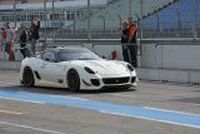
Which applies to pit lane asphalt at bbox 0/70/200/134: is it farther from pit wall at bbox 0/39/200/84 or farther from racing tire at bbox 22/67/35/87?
pit wall at bbox 0/39/200/84

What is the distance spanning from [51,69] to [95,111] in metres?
5.36

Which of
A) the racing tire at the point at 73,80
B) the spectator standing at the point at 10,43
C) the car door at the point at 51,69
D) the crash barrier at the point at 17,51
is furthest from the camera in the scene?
the spectator standing at the point at 10,43

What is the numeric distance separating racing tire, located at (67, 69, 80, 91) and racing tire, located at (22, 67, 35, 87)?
2046 mm

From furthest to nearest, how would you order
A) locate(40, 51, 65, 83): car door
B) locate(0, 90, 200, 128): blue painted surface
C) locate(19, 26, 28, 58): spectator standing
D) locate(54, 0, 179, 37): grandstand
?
locate(19, 26, 28, 58): spectator standing
locate(54, 0, 179, 37): grandstand
locate(40, 51, 65, 83): car door
locate(0, 90, 200, 128): blue painted surface

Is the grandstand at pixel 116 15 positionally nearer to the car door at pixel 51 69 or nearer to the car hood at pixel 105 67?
the car door at pixel 51 69

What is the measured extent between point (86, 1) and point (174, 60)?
794 cm

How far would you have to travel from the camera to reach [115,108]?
548 inches

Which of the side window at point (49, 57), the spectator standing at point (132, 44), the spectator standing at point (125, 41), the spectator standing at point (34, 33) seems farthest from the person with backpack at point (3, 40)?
the side window at point (49, 57)

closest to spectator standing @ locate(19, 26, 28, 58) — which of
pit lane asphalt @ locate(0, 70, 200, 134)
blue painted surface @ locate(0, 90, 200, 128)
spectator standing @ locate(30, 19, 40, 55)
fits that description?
spectator standing @ locate(30, 19, 40, 55)

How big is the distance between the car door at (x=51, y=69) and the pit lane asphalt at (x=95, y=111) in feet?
1.26

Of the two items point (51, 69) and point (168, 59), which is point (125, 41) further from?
A: point (51, 69)

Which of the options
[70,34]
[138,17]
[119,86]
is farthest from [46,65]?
[70,34]

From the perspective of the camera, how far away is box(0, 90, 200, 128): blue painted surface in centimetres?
1198

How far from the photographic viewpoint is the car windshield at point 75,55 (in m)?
18.7
